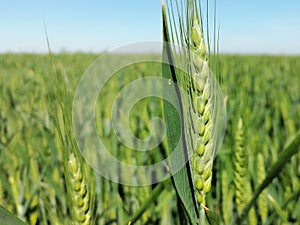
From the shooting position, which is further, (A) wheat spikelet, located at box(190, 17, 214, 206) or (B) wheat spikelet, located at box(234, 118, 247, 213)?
(B) wheat spikelet, located at box(234, 118, 247, 213)

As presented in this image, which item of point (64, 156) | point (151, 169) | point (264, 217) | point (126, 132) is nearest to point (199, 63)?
point (64, 156)

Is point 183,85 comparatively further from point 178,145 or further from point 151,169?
point 151,169

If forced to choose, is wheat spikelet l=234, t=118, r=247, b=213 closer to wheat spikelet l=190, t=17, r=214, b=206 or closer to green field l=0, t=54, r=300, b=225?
green field l=0, t=54, r=300, b=225

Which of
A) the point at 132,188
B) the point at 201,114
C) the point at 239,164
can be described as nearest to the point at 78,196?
the point at 201,114

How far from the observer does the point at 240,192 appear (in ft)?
1.72

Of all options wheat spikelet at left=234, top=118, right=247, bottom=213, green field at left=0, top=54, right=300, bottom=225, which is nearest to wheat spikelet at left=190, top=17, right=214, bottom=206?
green field at left=0, top=54, right=300, bottom=225

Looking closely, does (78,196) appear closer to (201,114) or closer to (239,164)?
(201,114)

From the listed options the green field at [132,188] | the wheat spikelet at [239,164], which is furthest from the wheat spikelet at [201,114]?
the wheat spikelet at [239,164]

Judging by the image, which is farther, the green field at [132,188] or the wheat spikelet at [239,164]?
the wheat spikelet at [239,164]

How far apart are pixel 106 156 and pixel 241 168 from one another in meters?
0.36

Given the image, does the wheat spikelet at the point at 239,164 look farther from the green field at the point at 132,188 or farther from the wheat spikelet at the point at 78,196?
the wheat spikelet at the point at 78,196

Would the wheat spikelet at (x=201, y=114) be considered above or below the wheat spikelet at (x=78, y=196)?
above

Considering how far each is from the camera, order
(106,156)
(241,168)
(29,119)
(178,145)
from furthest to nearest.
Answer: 1. (29,119)
2. (106,156)
3. (241,168)
4. (178,145)

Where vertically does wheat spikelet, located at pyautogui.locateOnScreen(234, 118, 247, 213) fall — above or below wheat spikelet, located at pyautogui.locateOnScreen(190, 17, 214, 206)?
below
